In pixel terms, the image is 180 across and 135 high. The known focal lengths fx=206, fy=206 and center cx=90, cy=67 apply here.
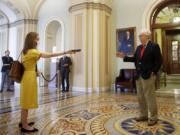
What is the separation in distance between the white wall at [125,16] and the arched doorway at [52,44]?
287 centimetres

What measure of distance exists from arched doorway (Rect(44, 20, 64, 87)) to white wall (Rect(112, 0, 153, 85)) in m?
2.87

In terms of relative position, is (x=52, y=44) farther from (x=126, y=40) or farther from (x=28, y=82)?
(x=28, y=82)

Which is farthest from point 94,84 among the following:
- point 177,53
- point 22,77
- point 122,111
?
point 177,53

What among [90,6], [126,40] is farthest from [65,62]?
[126,40]

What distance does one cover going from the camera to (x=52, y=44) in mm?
10719

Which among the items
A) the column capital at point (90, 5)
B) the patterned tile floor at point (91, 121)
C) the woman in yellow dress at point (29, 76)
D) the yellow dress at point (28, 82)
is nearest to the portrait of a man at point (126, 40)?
the column capital at point (90, 5)

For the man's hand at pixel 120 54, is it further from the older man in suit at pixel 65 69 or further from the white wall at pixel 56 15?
the white wall at pixel 56 15

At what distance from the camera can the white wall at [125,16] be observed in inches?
324

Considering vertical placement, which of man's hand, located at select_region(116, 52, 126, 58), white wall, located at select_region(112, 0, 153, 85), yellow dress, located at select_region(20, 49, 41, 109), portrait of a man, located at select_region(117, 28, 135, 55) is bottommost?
yellow dress, located at select_region(20, 49, 41, 109)

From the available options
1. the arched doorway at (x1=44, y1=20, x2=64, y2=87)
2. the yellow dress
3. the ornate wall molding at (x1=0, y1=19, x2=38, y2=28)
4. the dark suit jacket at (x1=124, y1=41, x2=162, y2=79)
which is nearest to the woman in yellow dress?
the yellow dress

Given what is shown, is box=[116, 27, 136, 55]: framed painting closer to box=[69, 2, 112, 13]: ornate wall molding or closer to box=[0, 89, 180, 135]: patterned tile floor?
box=[69, 2, 112, 13]: ornate wall molding

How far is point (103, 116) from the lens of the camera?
3887 millimetres

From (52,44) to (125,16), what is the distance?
417 centimetres

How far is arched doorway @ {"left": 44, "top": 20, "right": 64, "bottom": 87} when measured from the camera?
10.2m
